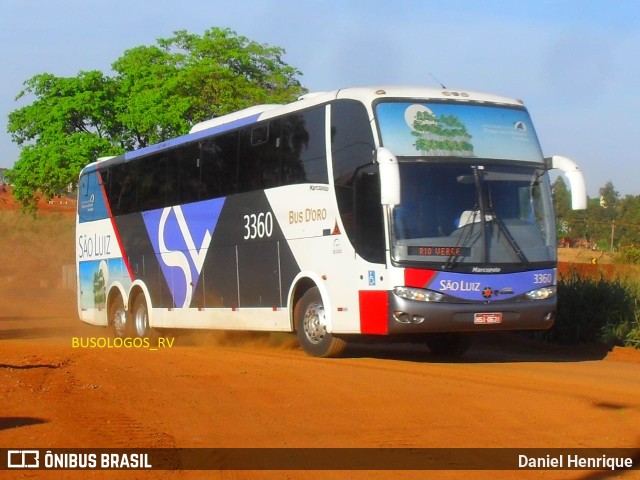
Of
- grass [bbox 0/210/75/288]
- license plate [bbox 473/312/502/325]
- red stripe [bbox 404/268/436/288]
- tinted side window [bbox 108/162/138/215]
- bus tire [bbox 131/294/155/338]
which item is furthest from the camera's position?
grass [bbox 0/210/75/288]

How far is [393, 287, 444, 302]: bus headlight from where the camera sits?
14.2 m

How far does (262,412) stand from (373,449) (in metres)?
1.70

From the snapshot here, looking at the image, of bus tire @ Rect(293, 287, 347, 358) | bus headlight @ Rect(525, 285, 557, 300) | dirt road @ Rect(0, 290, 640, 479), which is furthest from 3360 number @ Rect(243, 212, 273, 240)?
bus headlight @ Rect(525, 285, 557, 300)

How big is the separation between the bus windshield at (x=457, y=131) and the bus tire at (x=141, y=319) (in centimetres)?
911

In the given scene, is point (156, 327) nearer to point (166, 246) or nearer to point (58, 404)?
point (166, 246)

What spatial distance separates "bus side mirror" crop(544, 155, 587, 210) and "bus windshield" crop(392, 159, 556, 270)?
12.9 inches

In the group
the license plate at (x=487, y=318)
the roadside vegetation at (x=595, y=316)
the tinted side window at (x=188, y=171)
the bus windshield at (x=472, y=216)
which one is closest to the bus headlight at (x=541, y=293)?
the bus windshield at (x=472, y=216)

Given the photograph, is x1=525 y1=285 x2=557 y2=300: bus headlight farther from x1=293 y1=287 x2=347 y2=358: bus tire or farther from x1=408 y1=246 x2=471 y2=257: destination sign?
x1=293 y1=287 x2=347 y2=358: bus tire

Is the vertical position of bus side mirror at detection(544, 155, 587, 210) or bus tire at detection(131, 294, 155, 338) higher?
bus side mirror at detection(544, 155, 587, 210)

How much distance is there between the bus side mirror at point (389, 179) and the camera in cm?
1366

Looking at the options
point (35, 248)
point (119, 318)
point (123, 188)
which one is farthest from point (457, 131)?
point (35, 248)

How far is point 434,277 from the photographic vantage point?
14.3 metres

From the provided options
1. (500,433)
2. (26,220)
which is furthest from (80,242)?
(26,220)

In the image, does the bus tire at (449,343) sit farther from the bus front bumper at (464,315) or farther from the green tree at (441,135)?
the green tree at (441,135)
